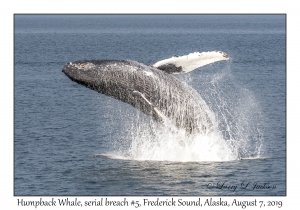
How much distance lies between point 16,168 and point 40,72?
38.0 m

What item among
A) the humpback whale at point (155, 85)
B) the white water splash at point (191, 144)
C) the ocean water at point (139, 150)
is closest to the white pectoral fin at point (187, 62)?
the humpback whale at point (155, 85)

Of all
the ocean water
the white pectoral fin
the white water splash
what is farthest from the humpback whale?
the ocean water

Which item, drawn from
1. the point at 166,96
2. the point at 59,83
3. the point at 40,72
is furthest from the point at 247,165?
the point at 40,72

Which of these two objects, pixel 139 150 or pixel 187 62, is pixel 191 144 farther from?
pixel 187 62

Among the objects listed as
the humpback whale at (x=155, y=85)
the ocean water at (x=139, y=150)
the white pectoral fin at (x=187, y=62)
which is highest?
the white pectoral fin at (x=187, y=62)

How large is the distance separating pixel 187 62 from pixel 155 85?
1344 millimetres

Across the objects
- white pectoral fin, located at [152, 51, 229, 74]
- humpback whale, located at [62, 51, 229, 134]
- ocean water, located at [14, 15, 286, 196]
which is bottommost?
ocean water, located at [14, 15, 286, 196]

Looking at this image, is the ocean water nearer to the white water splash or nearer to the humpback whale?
the white water splash

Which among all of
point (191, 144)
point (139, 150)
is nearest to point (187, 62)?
point (191, 144)

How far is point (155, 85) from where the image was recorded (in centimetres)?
2197

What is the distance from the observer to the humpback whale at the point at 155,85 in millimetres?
21688

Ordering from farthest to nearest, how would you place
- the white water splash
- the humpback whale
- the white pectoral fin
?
the white water splash
the white pectoral fin
the humpback whale

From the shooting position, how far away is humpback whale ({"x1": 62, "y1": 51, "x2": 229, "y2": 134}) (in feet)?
71.2

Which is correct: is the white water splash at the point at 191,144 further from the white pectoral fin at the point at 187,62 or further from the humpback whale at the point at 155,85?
the white pectoral fin at the point at 187,62
